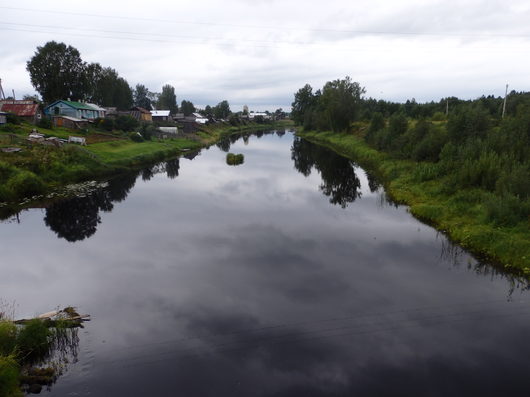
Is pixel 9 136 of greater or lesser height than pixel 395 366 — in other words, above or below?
above

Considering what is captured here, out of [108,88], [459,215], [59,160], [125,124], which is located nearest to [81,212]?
[59,160]

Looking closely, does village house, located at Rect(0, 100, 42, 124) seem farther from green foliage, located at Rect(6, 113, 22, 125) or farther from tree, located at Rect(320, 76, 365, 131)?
tree, located at Rect(320, 76, 365, 131)

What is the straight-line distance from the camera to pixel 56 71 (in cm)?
7269

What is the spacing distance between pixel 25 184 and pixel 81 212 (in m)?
6.69

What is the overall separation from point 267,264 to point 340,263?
12.9 feet

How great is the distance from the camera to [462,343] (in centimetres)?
1308

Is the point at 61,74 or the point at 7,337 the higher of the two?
the point at 61,74

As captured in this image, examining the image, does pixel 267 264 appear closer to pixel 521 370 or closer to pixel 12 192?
pixel 521 370

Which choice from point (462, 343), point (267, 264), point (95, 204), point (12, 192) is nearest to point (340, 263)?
point (267, 264)

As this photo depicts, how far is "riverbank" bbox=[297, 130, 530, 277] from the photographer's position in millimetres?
18500

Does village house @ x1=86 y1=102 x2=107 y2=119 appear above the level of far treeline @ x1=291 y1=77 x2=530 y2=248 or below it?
above

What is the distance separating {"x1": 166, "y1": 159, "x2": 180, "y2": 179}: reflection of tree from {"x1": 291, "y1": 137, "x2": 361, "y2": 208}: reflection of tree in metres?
17.1

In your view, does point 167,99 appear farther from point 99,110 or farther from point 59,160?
point 59,160

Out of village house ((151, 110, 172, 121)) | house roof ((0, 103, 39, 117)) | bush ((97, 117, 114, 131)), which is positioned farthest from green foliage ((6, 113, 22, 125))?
village house ((151, 110, 172, 121))
